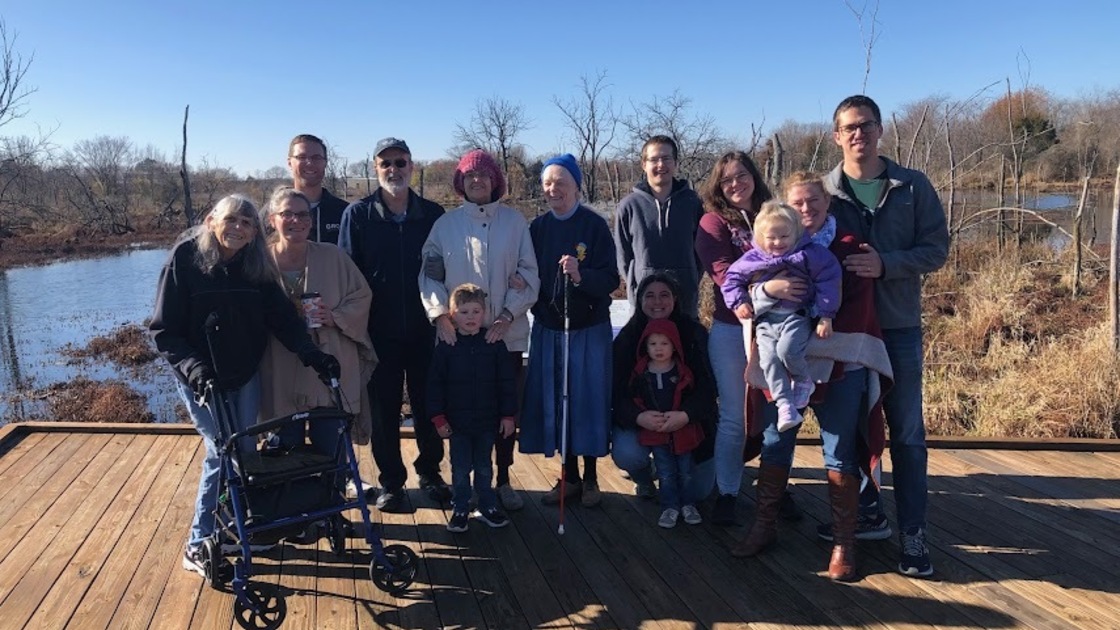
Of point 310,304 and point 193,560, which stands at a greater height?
point 310,304

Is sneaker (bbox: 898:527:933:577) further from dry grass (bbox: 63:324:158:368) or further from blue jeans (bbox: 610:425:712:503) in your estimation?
dry grass (bbox: 63:324:158:368)

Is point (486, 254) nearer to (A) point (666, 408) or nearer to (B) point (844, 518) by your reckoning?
(A) point (666, 408)

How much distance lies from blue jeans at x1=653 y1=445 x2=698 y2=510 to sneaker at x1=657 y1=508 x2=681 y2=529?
0.12 ft

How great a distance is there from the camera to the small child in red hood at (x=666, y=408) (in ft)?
11.4

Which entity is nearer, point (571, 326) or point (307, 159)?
point (571, 326)

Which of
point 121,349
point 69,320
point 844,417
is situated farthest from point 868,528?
point 69,320

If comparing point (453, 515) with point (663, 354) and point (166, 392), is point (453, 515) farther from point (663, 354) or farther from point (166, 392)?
point (166, 392)

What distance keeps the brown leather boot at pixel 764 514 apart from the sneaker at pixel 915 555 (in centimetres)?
51

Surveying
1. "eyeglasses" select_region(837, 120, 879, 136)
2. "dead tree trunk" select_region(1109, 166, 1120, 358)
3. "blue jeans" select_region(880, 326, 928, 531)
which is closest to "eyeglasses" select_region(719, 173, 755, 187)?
"eyeglasses" select_region(837, 120, 879, 136)

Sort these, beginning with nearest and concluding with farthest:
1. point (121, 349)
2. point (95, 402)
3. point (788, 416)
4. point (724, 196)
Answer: point (788, 416)
point (724, 196)
point (95, 402)
point (121, 349)

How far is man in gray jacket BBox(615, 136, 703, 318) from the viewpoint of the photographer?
3.61 metres

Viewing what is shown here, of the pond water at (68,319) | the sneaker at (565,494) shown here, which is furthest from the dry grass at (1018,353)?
the pond water at (68,319)

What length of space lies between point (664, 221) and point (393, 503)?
1.96 m

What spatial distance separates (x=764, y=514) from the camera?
3.20m
